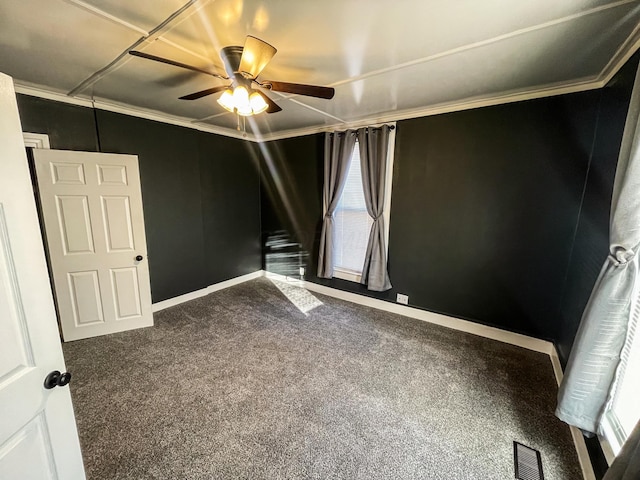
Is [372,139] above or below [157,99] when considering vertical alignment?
below

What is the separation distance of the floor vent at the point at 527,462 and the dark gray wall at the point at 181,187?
12.5 feet

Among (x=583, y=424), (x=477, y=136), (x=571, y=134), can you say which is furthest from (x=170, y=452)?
(x=571, y=134)

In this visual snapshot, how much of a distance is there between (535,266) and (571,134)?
1214 mm

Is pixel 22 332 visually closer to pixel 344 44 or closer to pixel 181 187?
pixel 344 44

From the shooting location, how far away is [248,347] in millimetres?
2602

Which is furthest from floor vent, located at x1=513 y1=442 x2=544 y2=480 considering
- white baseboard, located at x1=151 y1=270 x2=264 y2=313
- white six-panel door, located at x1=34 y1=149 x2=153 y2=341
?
white baseboard, located at x1=151 y1=270 x2=264 y2=313

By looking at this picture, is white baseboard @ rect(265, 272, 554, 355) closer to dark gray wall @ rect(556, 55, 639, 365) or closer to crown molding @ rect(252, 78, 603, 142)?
dark gray wall @ rect(556, 55, 639, 365)

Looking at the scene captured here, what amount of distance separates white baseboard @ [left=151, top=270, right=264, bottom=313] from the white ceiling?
2.46 metres

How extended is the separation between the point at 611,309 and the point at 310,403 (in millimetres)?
1851

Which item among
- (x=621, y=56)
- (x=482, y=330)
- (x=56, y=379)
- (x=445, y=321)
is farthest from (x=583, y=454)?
(x=56, y=379)

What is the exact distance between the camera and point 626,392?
1285 mm

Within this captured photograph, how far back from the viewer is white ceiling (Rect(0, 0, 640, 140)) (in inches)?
53.9

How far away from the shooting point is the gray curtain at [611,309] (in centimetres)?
120

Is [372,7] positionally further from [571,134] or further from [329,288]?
[329,288]
